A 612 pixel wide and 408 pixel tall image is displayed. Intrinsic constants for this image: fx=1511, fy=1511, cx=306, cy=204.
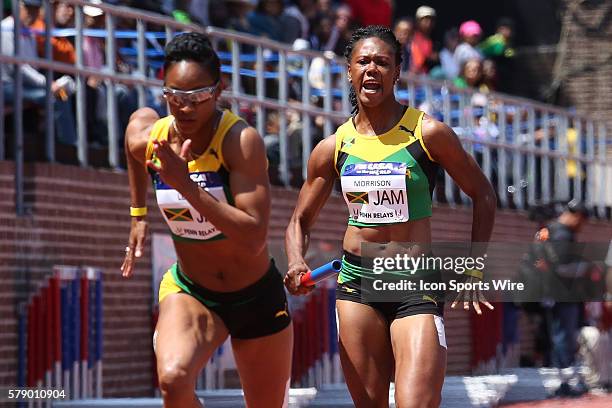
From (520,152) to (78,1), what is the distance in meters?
7.91

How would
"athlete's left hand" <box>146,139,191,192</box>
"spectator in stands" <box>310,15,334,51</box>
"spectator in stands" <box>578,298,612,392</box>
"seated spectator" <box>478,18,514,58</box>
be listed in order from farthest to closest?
"seated spectator" <box>478,18,514,58</box>, "spectator in stands" <box>310,15,334,51</box>, "spectator in stands" <box>578,298,612,392</box>, "athlete's left hand" <box>146,139,191,192</box>

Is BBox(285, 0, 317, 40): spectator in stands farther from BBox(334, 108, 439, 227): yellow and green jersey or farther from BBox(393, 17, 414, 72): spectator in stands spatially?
BBox(334, 108, 439, 227): yellow and green jersey

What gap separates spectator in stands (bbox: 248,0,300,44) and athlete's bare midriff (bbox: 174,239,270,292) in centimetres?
860

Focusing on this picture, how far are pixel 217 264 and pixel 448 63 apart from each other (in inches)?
472

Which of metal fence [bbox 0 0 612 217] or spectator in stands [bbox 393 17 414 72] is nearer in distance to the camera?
metal fence [bbox 0 0 612 217]

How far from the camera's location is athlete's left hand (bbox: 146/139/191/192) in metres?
6.58

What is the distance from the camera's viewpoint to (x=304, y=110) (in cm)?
1418

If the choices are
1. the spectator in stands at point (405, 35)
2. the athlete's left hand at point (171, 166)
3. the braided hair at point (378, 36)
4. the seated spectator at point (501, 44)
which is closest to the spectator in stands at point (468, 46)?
the seated spectator at point (501, 44)

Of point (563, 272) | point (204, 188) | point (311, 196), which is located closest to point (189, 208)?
point (204, 188)

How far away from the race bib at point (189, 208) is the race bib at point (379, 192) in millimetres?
726

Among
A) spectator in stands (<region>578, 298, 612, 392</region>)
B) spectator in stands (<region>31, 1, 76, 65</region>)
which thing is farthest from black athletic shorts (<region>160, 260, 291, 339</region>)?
spectator in stands (<region>578, 298, 612, 392</region>)

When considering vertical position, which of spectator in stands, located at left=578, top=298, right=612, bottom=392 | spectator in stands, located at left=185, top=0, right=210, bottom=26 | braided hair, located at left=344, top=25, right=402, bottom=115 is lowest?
spectator in stands, located at left=578, top=298, right=612, bottom=392

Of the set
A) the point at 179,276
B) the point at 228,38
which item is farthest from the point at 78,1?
the point at 179,276

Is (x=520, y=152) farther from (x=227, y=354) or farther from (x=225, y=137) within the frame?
(x=225, y=137)
